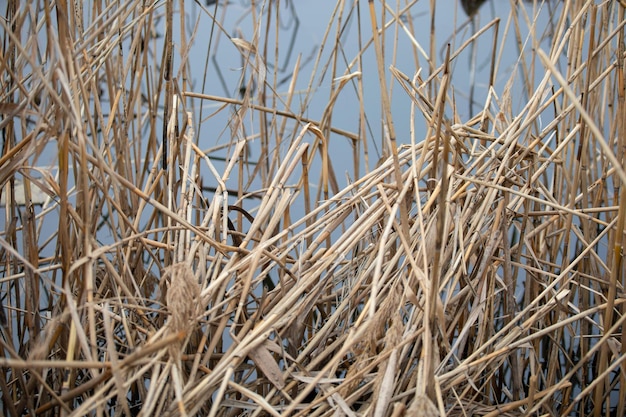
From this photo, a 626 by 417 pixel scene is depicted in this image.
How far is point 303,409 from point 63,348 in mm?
398

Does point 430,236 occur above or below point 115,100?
below

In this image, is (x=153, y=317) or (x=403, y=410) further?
(x=153, y=317)

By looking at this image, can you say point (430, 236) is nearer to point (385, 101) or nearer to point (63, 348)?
point (385, 101)

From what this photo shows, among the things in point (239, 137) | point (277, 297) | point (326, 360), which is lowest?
point (326, 360)

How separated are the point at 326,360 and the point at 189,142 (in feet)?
1.25

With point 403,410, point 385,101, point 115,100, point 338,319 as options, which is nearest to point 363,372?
point 403,410

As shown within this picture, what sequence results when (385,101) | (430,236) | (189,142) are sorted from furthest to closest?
→ (189,142) → (430,236) → (385,101)

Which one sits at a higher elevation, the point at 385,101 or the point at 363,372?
the point at 385,101

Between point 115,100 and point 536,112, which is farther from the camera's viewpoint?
point 115,100

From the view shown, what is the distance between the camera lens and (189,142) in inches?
39.9

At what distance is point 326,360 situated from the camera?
3.29 ft

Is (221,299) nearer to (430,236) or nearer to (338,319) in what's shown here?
(338,319)

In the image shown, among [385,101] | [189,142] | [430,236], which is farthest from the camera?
[189,142]

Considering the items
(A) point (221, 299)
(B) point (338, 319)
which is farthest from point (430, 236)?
(A) point (221, 299)
